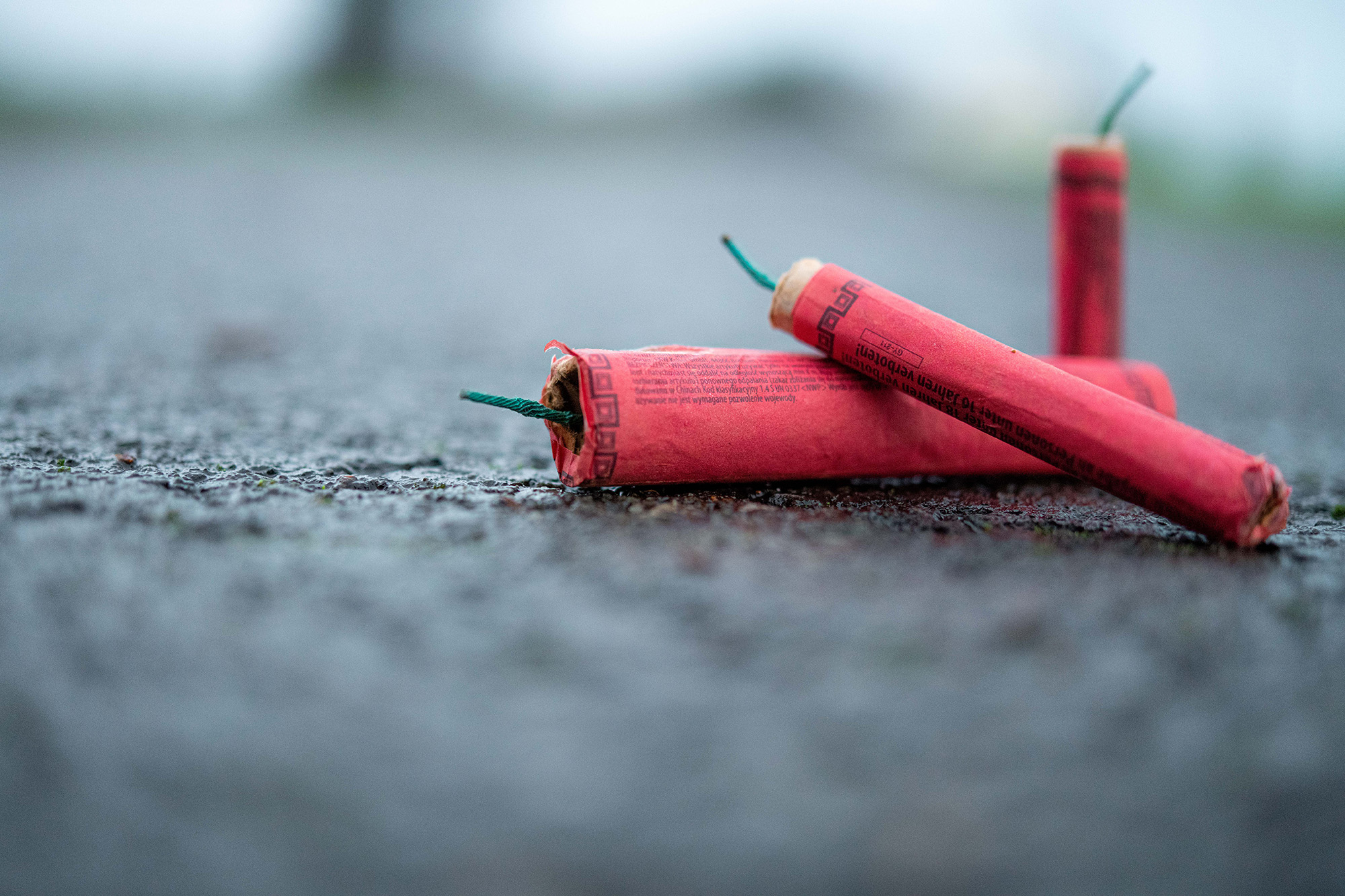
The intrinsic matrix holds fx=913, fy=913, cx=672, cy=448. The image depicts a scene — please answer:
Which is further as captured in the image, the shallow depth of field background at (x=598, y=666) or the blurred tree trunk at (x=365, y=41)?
the blurred tree trunk at (x=365, y=41)

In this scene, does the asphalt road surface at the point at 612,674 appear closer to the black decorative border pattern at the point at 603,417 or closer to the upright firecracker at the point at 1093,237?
the black decorative border pattern at the point at 603,417

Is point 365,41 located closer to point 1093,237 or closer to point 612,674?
point 1093,237

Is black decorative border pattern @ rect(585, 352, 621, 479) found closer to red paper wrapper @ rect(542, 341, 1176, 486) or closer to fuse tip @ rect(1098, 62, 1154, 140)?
red paper wrapper @ rect(542, 341, 1176, 486)

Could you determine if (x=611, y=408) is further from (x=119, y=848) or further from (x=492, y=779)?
(x=119, y=848)

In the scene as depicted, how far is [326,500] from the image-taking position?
5.28 ft

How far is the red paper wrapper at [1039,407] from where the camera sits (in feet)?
4.71

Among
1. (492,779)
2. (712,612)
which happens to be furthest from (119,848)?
(712,612)

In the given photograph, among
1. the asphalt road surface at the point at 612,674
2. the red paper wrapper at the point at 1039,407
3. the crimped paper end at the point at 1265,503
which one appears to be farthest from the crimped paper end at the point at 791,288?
the crimped paper end at the point at 1265,503

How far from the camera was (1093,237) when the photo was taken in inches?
91.4

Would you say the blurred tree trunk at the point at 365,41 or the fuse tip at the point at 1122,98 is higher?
the blurred tree trunk at the point at 365,41

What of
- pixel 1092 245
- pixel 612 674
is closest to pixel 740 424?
pixel 612 674

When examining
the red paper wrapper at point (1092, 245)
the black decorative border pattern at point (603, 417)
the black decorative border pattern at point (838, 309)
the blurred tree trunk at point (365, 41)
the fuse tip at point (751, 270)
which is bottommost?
the black decorative border pattern at point (603, 417)

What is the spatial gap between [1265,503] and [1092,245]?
42.2 inches

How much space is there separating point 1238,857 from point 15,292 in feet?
15.1
